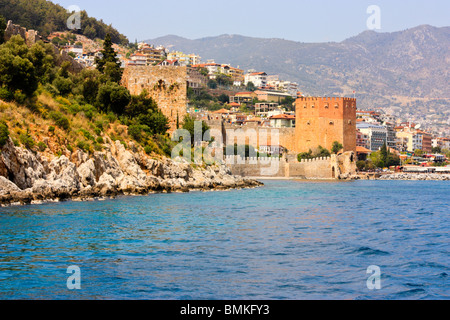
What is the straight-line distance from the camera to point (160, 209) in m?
16.8

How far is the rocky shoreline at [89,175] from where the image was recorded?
1611 centimetres

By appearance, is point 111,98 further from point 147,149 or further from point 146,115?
point 147,149

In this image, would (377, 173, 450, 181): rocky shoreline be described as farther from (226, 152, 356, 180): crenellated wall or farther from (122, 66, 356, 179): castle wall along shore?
(226, 152, 356, 180): crenellated wall

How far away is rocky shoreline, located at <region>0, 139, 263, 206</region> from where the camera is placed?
1611 cm

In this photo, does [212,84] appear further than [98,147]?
Yes

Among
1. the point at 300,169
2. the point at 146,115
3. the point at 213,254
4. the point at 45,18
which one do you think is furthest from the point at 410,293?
the point at 45,18

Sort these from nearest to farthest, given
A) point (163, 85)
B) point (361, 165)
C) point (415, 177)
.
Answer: point (163, 85), point (415, 177), point (361, 165)

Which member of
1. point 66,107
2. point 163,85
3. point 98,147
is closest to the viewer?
point 98,147

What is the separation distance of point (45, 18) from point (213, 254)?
235ft

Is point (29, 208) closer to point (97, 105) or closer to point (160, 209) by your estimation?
point (160, 209)

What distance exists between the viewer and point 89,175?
63.2ft

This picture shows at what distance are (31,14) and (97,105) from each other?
160ft

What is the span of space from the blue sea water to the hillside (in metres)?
53.3
